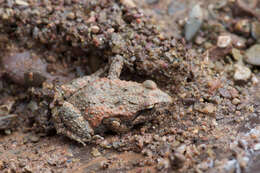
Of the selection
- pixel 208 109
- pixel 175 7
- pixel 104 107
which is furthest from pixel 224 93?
pixel 175 7

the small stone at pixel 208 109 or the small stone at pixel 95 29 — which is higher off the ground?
the small stone at pixel 95 29

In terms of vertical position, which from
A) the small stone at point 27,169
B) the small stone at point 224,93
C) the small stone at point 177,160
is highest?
the small stone at point 224,93

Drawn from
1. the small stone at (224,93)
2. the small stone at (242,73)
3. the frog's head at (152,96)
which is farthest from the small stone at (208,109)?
the small stone at (242,73)

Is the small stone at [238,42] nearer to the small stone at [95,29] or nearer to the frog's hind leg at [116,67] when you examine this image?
the frog's hind leg at [116,67]

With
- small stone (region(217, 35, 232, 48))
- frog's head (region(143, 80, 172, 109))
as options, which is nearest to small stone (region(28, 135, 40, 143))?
frog's head (region(143, 80, 172, 109))

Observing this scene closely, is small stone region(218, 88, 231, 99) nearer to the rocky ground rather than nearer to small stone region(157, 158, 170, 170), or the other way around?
the rocky ground
